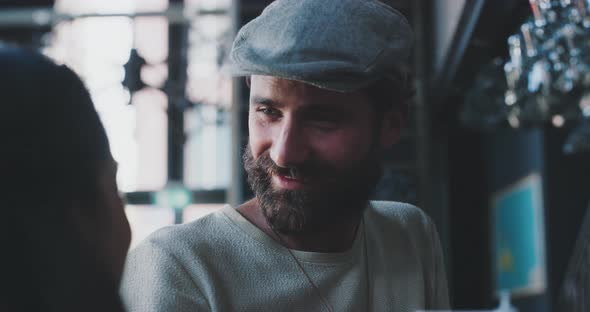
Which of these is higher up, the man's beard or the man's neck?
the man's beard

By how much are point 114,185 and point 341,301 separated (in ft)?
2.01

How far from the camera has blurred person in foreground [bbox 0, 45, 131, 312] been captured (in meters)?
0.76

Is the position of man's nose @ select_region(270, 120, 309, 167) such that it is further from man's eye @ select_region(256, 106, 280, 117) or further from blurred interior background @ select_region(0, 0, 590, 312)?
blurred interior background @ select_region(0, 0, 590, 312)

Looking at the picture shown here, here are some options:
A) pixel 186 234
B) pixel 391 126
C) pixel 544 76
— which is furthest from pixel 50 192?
pixel 544 76

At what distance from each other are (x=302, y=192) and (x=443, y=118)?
4.78m

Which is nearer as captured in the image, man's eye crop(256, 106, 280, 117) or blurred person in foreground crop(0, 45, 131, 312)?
blurred person in foreground crop(0, 45, 131, 312)

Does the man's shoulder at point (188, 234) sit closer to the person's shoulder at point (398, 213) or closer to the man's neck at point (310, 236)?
the man's neck at point (310, 236)

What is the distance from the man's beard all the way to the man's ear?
13cm

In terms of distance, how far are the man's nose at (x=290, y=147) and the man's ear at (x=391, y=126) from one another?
250 millimetres

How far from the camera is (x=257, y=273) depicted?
1.37m

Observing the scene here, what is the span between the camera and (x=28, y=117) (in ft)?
2.51

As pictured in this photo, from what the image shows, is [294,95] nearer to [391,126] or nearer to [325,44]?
[325,44]

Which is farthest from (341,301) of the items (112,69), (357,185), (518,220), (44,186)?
(112,69)

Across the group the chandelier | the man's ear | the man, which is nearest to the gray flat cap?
the man
